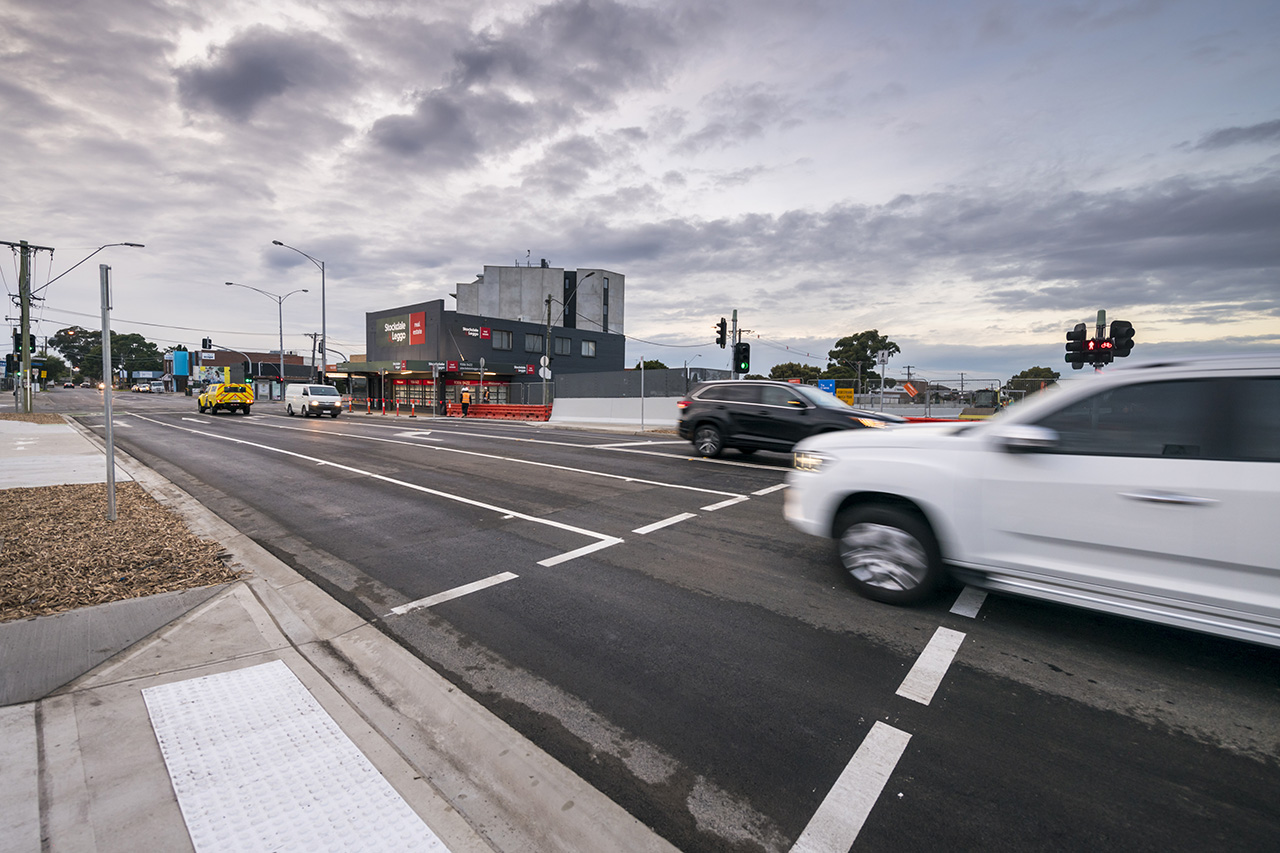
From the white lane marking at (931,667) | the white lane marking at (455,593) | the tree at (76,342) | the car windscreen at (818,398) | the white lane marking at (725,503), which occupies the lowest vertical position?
the white lane marking at (455,593)

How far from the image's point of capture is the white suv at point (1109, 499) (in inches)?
116

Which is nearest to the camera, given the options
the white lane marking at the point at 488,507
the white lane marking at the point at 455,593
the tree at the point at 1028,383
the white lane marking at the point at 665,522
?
the white lane marking at the point at 455,593

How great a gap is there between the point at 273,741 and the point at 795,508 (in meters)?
3.80

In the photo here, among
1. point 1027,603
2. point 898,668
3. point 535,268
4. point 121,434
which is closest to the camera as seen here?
point 898,668

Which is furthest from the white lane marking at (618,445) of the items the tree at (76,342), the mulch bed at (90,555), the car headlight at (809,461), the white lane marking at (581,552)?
the tree at (76,342)

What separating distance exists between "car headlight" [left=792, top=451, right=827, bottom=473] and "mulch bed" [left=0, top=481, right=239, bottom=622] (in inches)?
194

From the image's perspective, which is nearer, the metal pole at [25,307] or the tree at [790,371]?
the metal pole at [25,307]

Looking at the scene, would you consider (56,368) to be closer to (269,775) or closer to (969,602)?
(269,775)

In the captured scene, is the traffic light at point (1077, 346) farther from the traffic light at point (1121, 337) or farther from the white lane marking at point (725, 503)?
the white lane marking at point (725, 503)

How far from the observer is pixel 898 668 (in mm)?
3393

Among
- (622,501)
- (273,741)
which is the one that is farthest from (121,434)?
(273,741)

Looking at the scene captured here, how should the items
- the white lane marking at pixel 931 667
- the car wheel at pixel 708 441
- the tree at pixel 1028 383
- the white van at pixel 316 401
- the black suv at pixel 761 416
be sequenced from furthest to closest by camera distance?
the white van at pixel 316 401, the tree at pixel 1028 383, the car wheel at pixel 708 441, the black suv at pixel 761 416, the white lane marking at pixel 931 667

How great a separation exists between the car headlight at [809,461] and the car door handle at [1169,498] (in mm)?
1898

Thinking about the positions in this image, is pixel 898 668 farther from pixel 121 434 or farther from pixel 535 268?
pixel 535 268
